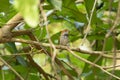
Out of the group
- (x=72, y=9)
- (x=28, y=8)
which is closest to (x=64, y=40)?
(x=72, y=9)

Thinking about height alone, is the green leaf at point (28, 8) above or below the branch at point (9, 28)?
above

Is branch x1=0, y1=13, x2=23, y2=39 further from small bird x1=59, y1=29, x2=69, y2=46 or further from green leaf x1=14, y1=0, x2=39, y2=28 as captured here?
green leaf x1=14, y1=0, x2=39, y2=28

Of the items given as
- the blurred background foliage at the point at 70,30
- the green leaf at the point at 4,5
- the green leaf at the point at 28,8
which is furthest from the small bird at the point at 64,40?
the green leaf at the point at 28,8

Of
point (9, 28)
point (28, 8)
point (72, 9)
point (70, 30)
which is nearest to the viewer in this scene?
point (28, 8)

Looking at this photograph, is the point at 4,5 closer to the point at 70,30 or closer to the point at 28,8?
the point at 70,30

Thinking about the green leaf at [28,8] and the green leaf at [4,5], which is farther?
the green leaf at [4,5]

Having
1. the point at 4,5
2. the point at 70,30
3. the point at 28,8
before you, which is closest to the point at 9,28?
the point at 4,5

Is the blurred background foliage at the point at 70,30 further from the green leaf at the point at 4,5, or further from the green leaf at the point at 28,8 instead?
the green leaf at the point at 28,8

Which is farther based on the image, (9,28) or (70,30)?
(70,30)

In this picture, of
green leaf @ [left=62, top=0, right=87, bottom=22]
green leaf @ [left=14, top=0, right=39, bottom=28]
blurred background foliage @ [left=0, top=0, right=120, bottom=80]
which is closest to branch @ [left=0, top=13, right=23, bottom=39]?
blurred background foliage @ [left=0, top=0, right=120, bottom=80]

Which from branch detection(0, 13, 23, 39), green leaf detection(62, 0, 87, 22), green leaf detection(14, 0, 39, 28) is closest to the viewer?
green leaf detection(14, 0, 39, 28)

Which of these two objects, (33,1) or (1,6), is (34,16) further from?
(1,6)

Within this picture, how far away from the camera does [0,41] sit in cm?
58

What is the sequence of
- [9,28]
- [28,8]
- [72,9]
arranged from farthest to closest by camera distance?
[72,9] < [9,28] < [28,8]
